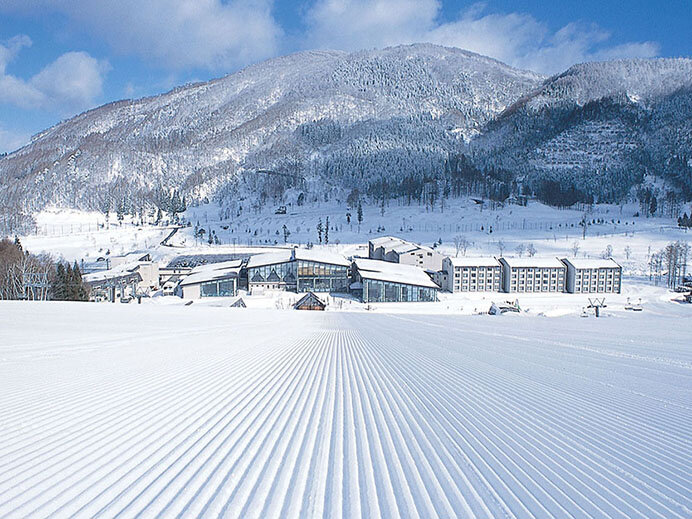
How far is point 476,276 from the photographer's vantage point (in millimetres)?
38938

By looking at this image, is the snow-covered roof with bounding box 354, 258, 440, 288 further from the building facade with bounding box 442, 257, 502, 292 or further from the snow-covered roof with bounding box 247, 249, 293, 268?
the snow-covered roof with bounding box 247, 249, 293, 268

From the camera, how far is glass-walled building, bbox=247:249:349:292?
35219mm

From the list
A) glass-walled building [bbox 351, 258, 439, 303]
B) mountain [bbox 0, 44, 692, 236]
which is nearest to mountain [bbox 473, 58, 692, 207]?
mountain [bbox 0, 44, 692, 236]

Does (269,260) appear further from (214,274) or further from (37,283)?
(37,283)

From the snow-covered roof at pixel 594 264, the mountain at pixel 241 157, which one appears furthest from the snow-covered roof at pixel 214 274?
the mountain at pixel 241 157

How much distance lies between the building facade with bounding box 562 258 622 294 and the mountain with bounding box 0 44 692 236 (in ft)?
201

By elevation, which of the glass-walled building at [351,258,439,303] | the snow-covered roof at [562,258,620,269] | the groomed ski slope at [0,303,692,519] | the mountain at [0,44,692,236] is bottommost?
the glass-walled building at [351,258,439,303]

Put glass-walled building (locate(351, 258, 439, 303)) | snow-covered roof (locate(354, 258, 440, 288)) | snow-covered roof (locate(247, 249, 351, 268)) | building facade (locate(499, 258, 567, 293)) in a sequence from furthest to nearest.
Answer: building facade (locate(499, 258, 567, 293)) < snow-covered roof (locate(247, 249, 351, 268)) < snow-covered roof (locate(354, 258, 440, 288)) < glass-walled building (locate(351, 258, 439, 303))

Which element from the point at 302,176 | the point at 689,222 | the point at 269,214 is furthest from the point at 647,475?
the point at 302,176

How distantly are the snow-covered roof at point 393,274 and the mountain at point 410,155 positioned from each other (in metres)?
63.7

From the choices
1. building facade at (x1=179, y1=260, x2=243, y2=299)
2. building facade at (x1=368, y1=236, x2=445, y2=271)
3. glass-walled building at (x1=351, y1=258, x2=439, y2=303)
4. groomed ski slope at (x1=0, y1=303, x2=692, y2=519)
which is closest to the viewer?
groomed ski slope at (x1=0, y1=303, x2=692, y2=519)

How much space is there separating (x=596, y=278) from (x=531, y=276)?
617 centimetres

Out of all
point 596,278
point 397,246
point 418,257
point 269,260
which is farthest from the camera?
point 397,246

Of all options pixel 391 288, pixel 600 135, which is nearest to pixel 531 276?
pixel 391 288
